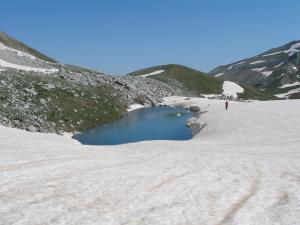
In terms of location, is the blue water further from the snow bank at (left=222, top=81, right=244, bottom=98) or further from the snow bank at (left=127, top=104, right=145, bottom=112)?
the snow bank at (left=222, top=81, right=244, bottom=98)

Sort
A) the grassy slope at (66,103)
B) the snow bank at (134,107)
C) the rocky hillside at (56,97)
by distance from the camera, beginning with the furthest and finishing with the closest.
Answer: the snow bank at (134,107) < the grassy slope at (66,103) < the rocky hillside at (56,97)

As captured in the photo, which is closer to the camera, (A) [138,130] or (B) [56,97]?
(A) [138,130]

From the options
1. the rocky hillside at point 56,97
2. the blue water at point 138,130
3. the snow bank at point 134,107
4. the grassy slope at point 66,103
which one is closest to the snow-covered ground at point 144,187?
the blue water at point 138,130

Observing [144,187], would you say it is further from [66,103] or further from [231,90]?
[231,90]

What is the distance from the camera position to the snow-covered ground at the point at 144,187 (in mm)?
16828

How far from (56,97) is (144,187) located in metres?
67.2

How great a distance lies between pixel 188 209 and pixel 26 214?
6595 mm

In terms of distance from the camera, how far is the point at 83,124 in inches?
3083

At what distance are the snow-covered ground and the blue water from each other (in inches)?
1282

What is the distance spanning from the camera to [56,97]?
85250 millimetres

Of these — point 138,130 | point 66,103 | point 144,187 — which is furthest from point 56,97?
point 144,187

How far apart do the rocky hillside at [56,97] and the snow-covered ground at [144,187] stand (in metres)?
35.5

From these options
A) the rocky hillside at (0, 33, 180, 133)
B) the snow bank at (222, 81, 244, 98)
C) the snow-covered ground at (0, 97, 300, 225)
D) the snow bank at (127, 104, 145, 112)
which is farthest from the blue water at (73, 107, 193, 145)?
the snow bank at (222, 81, 244, 98)

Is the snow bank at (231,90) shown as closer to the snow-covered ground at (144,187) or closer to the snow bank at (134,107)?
the snow bank at (134,107)
